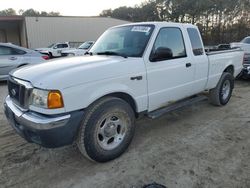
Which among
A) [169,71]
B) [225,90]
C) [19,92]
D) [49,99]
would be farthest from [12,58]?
[225,90]

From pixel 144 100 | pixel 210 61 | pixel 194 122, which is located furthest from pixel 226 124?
pixel 144 100

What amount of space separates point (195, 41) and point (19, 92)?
336 centimetres

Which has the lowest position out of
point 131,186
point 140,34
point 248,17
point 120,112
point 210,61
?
point 131,186

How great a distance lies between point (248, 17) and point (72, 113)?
2886cm

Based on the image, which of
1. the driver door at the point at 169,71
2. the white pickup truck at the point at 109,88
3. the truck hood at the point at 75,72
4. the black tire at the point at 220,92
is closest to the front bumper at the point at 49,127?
the white pickup truck at the point at 109,88

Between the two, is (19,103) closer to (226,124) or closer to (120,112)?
(120,112)

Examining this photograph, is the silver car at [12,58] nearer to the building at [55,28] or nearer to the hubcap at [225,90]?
the hubcap at [225,90]

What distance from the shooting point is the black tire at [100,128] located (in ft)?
9.86

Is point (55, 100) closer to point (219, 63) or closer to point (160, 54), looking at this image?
point (160, 54)

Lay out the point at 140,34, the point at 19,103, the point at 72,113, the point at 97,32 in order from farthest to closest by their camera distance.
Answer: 1. the point at 97,32
2. the point at 140,34
3. the point at 19,103
4. the point at 72,113

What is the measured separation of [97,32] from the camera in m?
30.2

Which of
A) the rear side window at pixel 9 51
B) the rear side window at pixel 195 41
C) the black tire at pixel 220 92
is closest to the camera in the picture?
the rear side window at pixel 195 41

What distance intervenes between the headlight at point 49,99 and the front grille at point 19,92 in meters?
0.19

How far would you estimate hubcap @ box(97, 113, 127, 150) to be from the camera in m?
3.26
